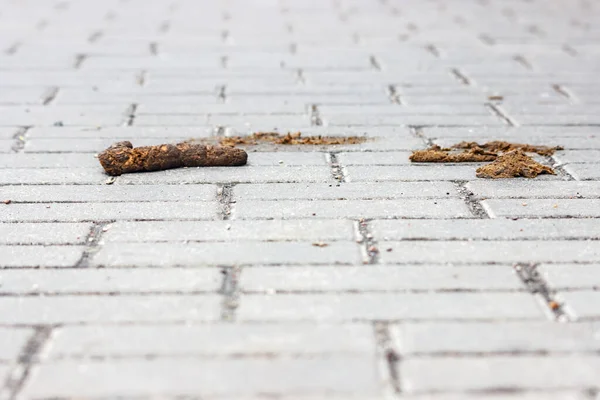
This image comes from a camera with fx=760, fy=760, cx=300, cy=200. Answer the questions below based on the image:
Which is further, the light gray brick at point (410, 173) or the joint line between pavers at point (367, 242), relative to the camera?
the light gray brick at point (410, 173)

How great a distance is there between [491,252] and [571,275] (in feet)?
0.76

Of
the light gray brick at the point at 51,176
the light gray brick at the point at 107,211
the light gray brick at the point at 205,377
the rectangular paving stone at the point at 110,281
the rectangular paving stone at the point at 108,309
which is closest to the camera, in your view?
the light gray brick at the point at 205,377

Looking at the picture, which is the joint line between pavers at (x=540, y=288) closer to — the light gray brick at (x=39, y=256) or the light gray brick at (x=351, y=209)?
the light gray brick at (x=351, y=209)

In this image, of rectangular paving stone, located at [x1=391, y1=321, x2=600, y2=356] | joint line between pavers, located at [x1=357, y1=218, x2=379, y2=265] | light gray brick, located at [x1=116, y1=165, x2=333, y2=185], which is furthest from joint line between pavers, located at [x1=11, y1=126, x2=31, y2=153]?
rectangular paving stone, located at [x1=391, y1=321, x2=600, y2=356]

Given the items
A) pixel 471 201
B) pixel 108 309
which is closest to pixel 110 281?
pixel 108 309

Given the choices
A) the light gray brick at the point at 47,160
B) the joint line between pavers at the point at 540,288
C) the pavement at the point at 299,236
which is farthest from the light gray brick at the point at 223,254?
the light gray brick at the point at 47,160

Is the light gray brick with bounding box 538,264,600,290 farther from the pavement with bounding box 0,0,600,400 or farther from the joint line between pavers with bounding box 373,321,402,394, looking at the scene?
the joint line between pavers with bounding box 373,321,402,394

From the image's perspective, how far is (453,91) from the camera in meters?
3.98

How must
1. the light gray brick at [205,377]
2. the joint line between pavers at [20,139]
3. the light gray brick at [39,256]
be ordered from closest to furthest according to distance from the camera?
1. the light gray brick at [205,377]
2. the light gray brick at [39,256]
3. the joint line between pavers at [20,139]

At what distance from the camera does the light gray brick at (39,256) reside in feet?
7.01

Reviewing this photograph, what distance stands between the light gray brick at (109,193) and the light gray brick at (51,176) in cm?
5

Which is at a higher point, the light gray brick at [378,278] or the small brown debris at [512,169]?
the small brown debris at [512,169]

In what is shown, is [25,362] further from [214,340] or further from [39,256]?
[39,256]

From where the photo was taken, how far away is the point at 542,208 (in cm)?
251
